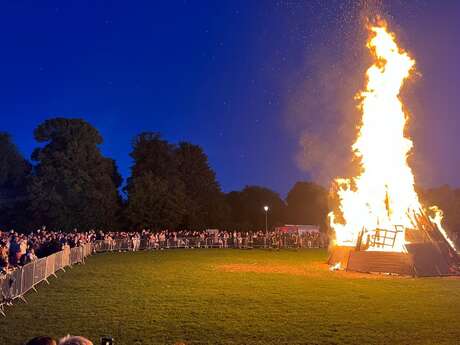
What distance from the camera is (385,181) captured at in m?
30.7

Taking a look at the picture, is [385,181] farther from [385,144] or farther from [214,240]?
[214,240]

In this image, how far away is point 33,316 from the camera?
46.0 ft

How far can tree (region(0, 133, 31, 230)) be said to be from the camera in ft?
197

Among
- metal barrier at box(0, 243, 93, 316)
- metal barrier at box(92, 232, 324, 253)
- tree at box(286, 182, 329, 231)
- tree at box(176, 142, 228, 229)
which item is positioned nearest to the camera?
metal barrier at box(0, 243, 93, 316)

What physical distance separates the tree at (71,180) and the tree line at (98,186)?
0.11m

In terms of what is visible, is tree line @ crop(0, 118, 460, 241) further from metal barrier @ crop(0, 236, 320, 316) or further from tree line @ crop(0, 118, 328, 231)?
metal barrier @ crop(0, 236, 320, 316)

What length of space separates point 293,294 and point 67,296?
8374 mm

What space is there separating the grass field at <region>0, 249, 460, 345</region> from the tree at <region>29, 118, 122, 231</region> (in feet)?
110

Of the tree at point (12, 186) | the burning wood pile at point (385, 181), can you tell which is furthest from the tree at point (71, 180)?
the burning wood pile at point (385, 181)

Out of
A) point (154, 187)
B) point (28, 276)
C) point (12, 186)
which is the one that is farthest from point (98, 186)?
point (28, 276)

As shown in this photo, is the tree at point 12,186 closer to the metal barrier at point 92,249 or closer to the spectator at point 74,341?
the metal barrier at point 92,249

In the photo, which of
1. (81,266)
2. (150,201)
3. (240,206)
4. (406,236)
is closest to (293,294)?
(406,236)

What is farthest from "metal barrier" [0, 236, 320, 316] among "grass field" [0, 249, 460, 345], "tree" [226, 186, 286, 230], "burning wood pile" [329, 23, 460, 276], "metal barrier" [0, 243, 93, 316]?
"tree" [226, 186, 286, 230]

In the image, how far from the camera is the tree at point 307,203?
4419 inches
